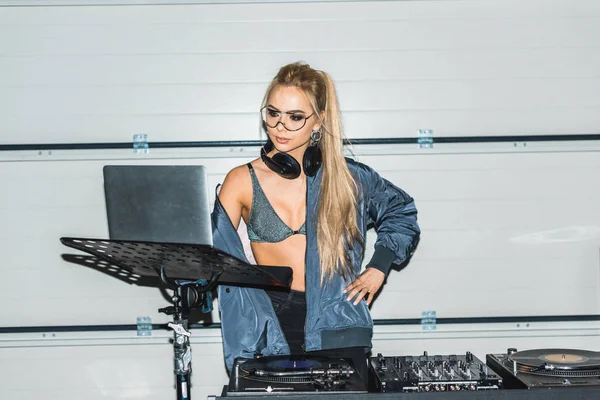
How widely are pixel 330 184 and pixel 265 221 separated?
380 mm

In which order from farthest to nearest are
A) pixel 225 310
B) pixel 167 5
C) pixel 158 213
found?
pixel 167 5 < pixel 225 310 < pixel 158 213

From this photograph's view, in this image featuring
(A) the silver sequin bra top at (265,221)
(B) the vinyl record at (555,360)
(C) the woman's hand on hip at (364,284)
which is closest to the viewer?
(B) the vinyl record at (555,360)

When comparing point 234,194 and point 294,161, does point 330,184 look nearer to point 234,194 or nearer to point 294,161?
point 294,161

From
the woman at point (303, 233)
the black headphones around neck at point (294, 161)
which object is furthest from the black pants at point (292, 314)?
the black headphones around neck at point (294, 161)

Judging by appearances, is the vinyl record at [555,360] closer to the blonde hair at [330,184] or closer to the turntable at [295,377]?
the turntable at [295,377]

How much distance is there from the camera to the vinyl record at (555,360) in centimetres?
322

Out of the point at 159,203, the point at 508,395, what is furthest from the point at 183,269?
the point at 508,395

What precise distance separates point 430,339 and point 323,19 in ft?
6.72

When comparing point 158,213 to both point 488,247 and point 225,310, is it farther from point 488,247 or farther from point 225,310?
point 488,247

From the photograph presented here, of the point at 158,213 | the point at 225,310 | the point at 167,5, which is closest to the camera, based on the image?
the point at 158,213

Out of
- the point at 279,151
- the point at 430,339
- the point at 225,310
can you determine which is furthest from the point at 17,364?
the point at 430,339

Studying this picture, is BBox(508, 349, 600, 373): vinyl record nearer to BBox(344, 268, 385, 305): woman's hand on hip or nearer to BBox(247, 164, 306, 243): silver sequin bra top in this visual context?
BBox(344, 268, 385, 305): woman's hand on hip

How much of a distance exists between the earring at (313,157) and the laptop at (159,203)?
1.16m

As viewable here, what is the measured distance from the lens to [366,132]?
4.80m
